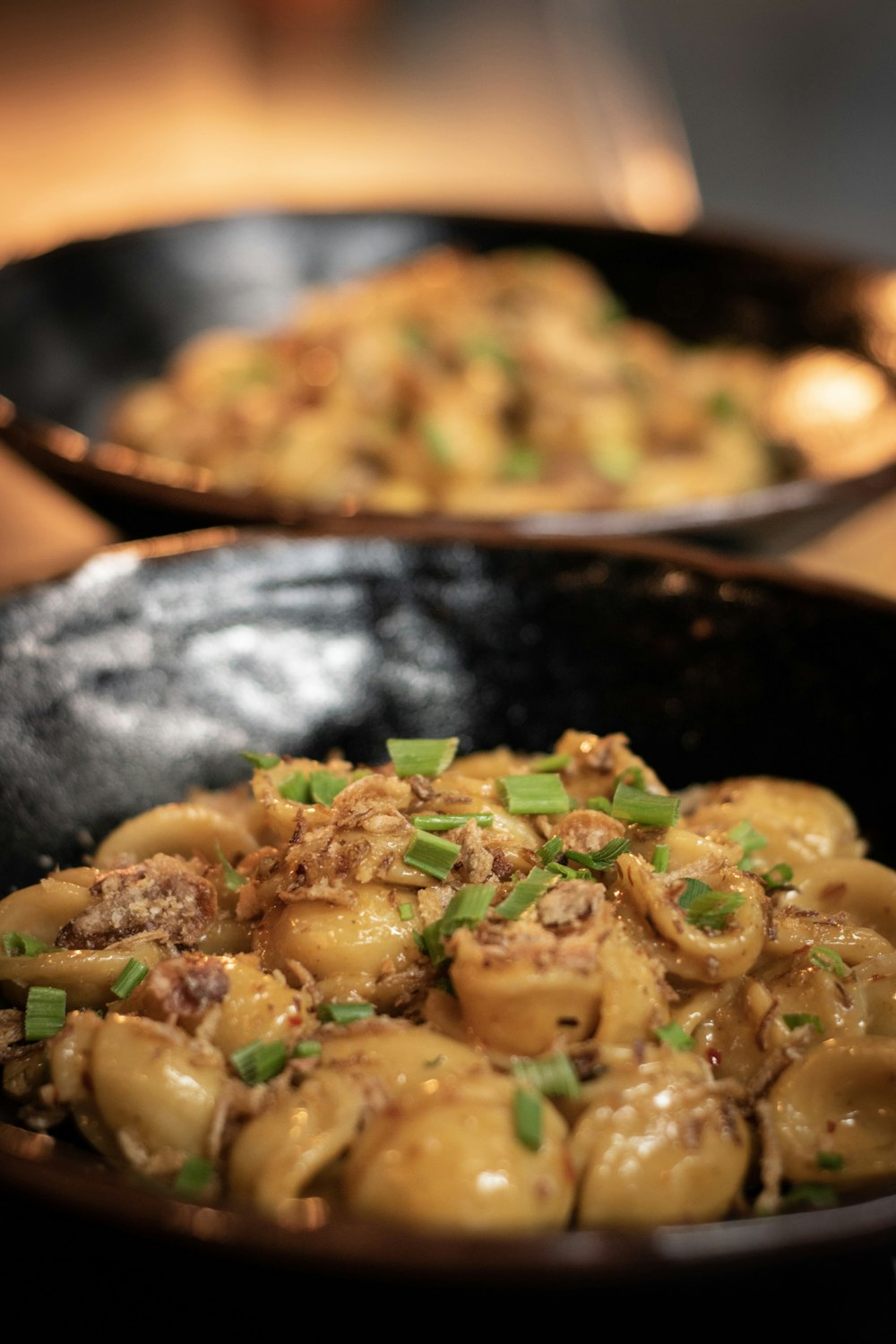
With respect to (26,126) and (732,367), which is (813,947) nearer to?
(732,367)

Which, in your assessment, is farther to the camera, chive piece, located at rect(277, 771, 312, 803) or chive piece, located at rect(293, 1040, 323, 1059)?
chive piece, located at rect(277, 771, 312, 803)

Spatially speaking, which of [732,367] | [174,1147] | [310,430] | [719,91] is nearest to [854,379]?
[732,367]

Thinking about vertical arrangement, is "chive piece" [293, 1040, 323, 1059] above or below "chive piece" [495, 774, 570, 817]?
below

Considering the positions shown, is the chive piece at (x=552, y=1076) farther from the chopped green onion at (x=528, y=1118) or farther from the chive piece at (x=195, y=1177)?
the chive piece at (x=195, y=1177)

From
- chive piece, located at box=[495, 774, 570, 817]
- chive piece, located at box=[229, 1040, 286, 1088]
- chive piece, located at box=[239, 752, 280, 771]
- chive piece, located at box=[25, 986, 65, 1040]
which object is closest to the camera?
chive piece, located at box=[229, 1040, 286, 1088]

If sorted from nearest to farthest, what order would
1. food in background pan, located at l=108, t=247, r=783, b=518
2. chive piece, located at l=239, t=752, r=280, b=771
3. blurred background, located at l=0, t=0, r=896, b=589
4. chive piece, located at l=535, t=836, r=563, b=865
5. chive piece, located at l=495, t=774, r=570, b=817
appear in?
1. chive piece, located at l=535, t=836, r=563, b=865
2. chive piece, located at l=495, t=774, r=570, b=817
3. chive piece, located at l=239, t=752, r=280, b=771
4. food in background pan, located at l=108, t=247, r=783, b=518
5. blurred background, located at l=0, t=0, r=896, b=589

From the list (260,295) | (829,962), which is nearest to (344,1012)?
(829,962)

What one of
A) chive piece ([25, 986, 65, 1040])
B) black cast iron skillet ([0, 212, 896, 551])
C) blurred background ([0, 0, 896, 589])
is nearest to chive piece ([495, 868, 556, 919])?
chive piece ([25, 986, 65, 1040])

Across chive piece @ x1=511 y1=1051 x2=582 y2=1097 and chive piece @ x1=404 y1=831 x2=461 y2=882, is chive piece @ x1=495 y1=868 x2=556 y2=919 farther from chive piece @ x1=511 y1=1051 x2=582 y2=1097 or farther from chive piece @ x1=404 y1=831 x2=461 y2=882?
chive piece @ x1=511 y1=1051 x2=582 y2=1097
